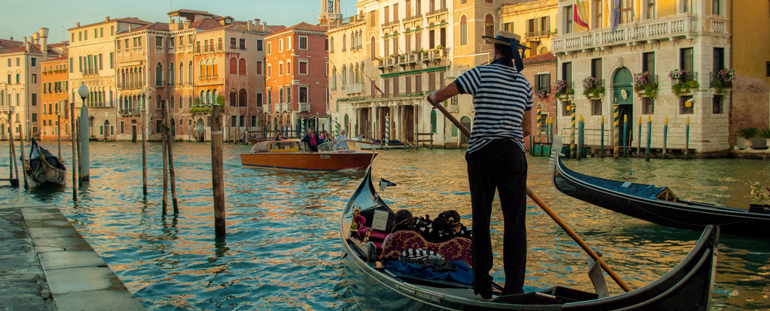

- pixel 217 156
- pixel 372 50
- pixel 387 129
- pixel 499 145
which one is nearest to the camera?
pixel 499 145

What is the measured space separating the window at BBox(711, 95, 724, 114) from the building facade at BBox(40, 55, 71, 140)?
51.6 m

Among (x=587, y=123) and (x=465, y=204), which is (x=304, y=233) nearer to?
(x=465, y=204)

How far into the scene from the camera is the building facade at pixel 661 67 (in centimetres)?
2106

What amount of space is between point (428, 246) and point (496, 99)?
147 centimetres

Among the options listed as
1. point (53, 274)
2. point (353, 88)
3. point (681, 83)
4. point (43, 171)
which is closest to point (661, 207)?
point (53, 274)

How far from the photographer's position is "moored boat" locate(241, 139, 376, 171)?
701 inches

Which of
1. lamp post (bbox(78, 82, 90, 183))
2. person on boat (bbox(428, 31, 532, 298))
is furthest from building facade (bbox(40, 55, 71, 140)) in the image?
person on boat (bbox(428, 31, 532, 298))

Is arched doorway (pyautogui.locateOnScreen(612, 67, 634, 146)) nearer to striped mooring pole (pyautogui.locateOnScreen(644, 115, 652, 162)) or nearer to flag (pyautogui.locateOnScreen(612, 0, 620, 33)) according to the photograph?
flag (pyautogui.locateOnScreen(612, 0, 620, 33))

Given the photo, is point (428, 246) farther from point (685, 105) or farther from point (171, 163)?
point (685, 105)

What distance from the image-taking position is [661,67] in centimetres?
2212

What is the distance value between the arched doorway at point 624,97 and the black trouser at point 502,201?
20636 mm

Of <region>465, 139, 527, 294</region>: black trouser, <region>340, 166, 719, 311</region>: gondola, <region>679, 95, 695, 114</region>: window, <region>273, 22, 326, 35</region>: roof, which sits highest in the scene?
<region>273, 22, 326, 35</region>: roof

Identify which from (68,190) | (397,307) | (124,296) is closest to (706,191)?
A: (397,307)

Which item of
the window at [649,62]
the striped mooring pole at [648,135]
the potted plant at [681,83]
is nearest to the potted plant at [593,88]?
the window at [649,62]
